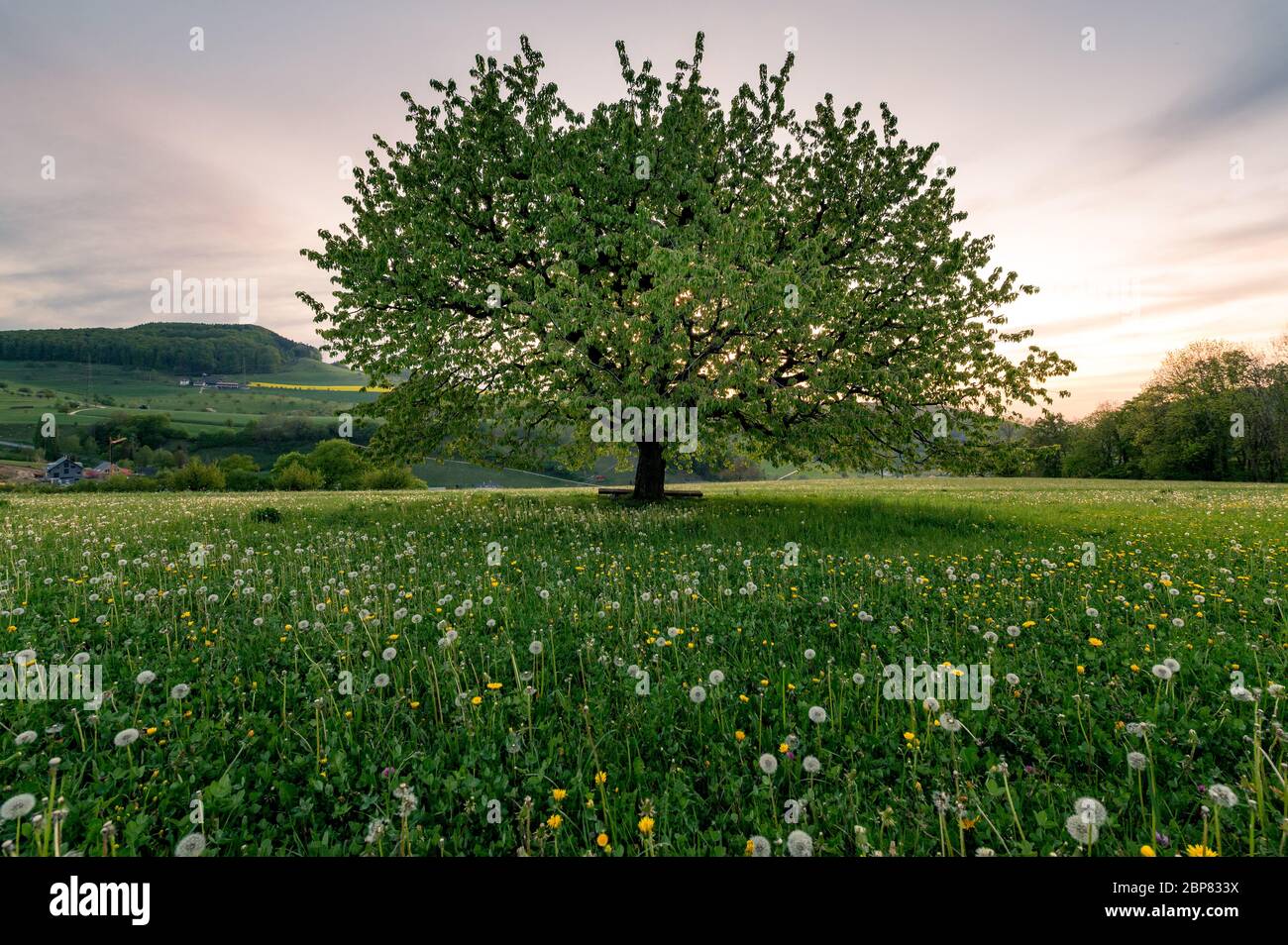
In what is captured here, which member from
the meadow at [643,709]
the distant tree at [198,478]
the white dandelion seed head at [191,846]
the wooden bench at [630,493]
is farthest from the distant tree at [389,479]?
the white dandelion seed head at [191,846]

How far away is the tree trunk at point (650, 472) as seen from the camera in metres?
18.6

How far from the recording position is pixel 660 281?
12.2m

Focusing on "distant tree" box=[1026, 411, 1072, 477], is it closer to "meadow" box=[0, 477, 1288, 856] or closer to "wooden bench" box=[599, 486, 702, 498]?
"wooden bench" box=[599, 486, 702, 498]

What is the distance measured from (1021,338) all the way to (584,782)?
18783 millimetres

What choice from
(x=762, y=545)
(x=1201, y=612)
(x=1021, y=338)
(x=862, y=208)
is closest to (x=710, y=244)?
(x=862, y=208)

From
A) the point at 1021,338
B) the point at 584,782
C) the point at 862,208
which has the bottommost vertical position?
the point at 584,782

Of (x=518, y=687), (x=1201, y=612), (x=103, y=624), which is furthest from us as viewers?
(x=1201, y=612)

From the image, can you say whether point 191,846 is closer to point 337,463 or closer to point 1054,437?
point 337,463

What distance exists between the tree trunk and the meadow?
1044 centimetres

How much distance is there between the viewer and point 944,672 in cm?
425

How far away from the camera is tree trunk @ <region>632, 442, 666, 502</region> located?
18.6 m

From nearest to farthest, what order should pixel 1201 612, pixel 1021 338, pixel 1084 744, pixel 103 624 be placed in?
pixel 1084 744 → pixel 103 624 → pixel 1201 612 → pixel 1021 338

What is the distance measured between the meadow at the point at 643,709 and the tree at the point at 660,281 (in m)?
7.06
